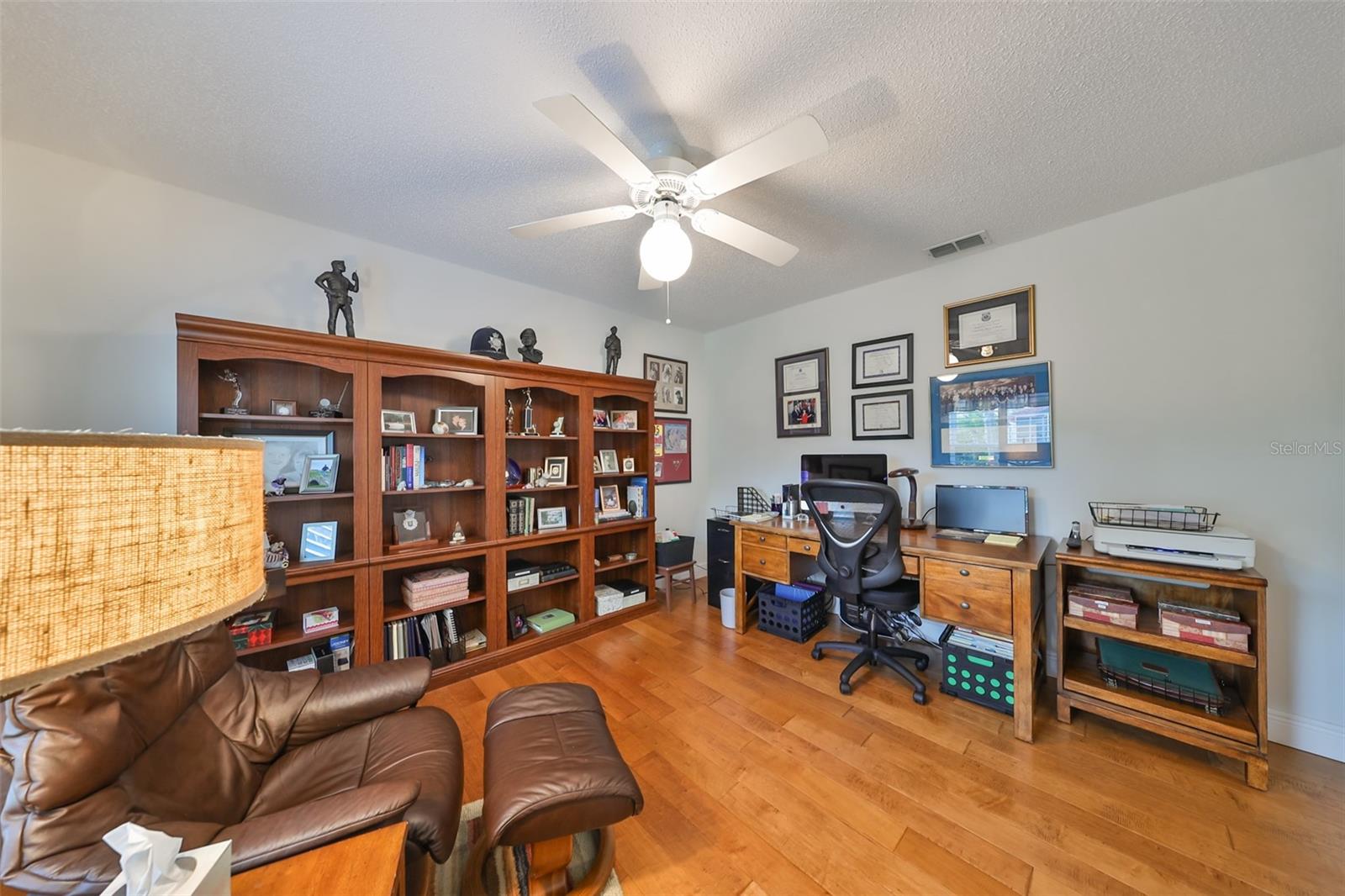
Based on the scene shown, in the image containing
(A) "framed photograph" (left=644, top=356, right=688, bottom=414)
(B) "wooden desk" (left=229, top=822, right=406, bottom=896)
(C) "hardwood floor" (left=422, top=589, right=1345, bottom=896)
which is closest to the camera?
(B) "wooden desk" (left=229, top=822, right=406, bottom=896)

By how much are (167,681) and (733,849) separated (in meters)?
1.74

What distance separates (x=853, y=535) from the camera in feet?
7.55

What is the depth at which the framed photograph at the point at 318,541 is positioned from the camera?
211cm

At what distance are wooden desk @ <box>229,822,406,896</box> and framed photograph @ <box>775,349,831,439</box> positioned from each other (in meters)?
3.19

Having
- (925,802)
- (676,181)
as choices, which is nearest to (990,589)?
(925,802)

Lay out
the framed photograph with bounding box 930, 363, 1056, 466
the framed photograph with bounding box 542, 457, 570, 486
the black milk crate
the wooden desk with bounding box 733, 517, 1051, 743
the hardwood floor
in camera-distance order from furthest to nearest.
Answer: the framed photograph with bounding box 542, 457, 570, 486
the black milk crate
the framed photograph with bounding box 930, 363, 1056, 466
the wooden desk with bounding box 733, 517, 1051, 743
the hardwood floor

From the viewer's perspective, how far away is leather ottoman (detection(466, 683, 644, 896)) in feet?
3.58

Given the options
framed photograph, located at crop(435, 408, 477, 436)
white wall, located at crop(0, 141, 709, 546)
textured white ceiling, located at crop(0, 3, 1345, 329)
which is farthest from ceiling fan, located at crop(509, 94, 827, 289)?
white wall, located at crop(0, 141, 709, 546)

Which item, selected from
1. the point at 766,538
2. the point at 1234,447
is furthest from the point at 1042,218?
the point at 766,538

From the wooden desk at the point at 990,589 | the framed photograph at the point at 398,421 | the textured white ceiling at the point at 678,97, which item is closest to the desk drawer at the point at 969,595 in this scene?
the wooden desk at the point at 990,589

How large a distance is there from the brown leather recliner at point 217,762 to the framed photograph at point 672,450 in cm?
249

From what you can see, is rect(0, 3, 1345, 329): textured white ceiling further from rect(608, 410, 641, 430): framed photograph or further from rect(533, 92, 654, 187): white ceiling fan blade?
rect(608, 410, 641, 430): framed photograph

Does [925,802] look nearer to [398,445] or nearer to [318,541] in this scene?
[318,541]

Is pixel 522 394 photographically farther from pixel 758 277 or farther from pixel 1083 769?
pixel 1083 769
